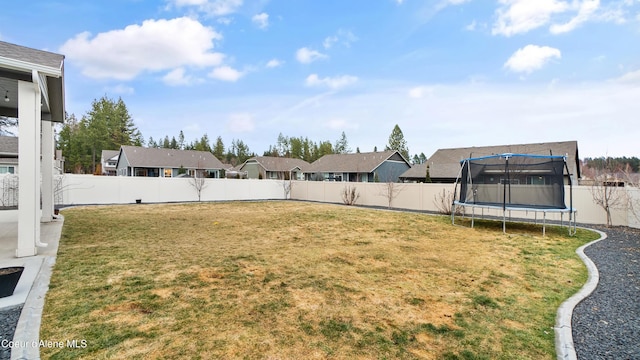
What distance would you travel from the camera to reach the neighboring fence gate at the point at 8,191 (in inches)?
469

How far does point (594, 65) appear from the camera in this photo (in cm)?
1059

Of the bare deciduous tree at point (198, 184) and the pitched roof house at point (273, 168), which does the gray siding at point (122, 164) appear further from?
the bare deciduous tree at point (198, 184)

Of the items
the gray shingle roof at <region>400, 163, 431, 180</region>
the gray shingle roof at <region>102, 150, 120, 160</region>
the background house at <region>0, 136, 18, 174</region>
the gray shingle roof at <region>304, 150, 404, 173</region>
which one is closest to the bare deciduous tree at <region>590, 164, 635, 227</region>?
the gray shingle roof at <region>400, 163, 431, 180</region>

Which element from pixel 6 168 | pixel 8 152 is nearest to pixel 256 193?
pixel 8 152

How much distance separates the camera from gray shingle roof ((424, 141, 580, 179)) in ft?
69.1

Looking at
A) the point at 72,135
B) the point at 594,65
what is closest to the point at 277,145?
the point at 72,135

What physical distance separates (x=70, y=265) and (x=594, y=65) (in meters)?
15.9

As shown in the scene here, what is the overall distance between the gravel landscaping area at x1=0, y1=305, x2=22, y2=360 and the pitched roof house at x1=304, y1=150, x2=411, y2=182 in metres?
26.7

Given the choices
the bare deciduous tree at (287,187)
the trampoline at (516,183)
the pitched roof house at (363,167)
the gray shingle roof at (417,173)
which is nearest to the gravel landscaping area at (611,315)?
the trampoline at (516,183)

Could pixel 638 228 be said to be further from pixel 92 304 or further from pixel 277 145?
pixel 277 145

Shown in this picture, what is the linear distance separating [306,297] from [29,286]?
319 centimetres

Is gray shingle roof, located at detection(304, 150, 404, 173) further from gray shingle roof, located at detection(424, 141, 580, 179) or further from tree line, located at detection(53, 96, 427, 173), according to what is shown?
tree line, located at detection(53, 96, 427, 173)

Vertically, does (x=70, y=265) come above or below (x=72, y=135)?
below

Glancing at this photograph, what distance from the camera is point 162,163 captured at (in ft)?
95.8
